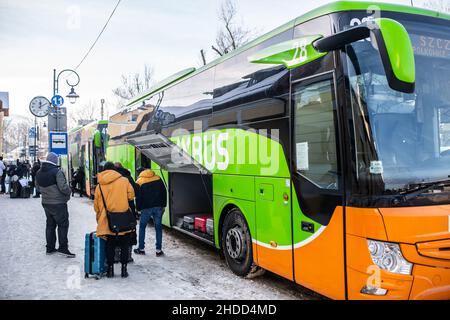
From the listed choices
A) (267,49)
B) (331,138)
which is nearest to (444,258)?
(331,138)

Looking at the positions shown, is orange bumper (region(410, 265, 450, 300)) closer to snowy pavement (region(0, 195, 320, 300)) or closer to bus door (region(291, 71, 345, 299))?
bus door (region(291, 71, 345, 299))

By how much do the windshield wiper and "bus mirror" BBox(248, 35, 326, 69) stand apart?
5.37ft

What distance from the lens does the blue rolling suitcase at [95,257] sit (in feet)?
20.7

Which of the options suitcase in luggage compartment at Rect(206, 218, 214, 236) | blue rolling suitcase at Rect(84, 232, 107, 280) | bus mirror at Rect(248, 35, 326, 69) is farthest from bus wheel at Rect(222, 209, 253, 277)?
bus mirror at Rect(248, 35, 326, 69)

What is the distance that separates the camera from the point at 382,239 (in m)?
3.91

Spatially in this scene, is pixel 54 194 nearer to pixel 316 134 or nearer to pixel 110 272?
pixel 110 272

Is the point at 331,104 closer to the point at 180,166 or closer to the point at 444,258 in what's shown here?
the point at 444,258

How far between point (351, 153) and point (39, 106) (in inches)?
607

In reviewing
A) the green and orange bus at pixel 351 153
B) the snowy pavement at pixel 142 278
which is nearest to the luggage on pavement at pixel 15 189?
the snowy pavement at pixel 142 278

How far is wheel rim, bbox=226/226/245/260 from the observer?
6.30 meters

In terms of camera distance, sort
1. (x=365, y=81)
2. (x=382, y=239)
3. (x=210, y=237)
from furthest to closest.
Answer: (x=210, y=237) → (x=365, y=81) → (x=382, y=239)

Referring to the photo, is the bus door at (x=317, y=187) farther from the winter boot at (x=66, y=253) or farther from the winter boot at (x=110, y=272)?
the winter boot at (x=66, y=253)

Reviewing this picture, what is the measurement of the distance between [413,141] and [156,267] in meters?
4.57

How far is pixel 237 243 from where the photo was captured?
20.9 feet
